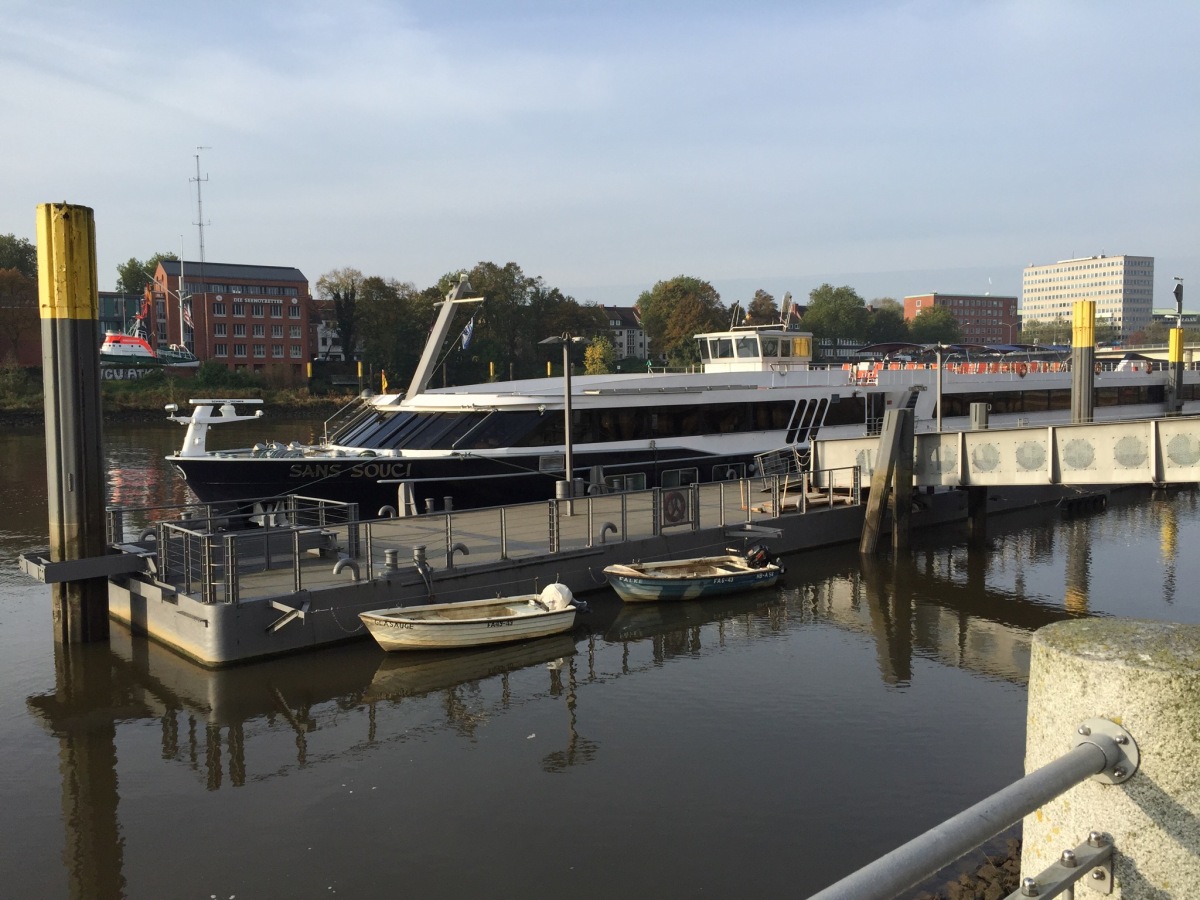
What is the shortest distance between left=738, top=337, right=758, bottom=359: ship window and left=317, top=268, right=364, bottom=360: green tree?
224ft

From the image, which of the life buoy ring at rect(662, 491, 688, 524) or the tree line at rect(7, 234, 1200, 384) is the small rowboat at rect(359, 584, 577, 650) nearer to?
the life buoy ring at rect(662, 491, 688, 524)

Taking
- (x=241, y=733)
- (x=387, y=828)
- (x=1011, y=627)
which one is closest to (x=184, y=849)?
(x=387, y=828)

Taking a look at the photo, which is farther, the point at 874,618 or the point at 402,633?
the point at 874,618

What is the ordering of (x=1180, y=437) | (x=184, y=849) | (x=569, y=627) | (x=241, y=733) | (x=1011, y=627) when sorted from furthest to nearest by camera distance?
1. (x=1180, y=437)
2. (x=1011, y=627)
3. (x=569, y=627)
4. (x=241, y=733)
5. (x=184, y=849)

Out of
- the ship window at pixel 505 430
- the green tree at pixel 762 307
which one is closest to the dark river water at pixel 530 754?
the ship window at pixel 505 430

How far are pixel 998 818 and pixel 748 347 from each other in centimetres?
3041

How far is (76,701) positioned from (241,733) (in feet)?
9.57

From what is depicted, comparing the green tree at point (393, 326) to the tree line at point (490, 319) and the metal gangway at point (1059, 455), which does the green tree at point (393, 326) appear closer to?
the tree line at point (490, 319)

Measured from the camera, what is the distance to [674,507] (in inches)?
803

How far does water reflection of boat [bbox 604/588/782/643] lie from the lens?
17016mm

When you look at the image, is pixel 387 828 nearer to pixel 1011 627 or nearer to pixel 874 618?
pixel 874 618

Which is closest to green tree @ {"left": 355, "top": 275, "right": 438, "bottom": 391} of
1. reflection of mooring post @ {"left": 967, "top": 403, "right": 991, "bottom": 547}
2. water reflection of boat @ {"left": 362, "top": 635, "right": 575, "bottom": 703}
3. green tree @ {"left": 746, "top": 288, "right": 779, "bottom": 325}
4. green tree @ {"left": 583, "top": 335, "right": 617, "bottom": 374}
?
green tree @ {"left": 583, "top": 335, "right": 617, "bottom": 374}

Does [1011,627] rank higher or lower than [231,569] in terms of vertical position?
lower

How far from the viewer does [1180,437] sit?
1967 cm
